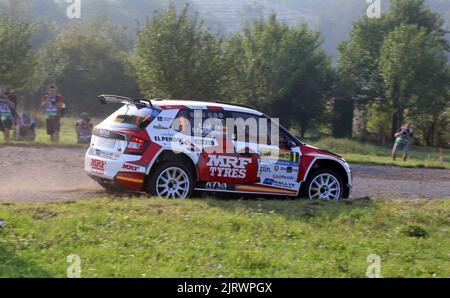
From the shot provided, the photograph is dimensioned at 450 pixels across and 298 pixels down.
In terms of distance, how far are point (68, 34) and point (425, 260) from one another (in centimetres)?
4189

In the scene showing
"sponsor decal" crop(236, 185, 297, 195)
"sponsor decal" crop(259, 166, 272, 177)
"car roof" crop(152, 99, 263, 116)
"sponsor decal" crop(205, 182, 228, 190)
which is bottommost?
"sponsor decal" crop(236, 185, 297, 195)

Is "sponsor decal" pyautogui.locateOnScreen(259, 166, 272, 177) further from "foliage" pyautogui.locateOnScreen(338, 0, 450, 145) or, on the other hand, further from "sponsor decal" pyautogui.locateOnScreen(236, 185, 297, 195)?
"foliage" pyautogui.locateOnScreen(338, 0, 450, 145)

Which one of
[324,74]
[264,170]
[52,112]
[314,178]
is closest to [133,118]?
[264,170]

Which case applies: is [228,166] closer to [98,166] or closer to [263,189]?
[263,189]

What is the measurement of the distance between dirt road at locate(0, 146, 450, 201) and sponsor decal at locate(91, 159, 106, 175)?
49 cm

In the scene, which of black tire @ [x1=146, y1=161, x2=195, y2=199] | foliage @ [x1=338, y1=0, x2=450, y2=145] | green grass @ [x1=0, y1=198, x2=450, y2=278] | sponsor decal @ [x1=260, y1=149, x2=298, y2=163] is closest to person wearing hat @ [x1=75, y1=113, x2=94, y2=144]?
black tire @ [x1=146, y1=161, x2=195, y2=199]

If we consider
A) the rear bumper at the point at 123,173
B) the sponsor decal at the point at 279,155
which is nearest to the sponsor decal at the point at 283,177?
the sponsor decal at the point at 279,155

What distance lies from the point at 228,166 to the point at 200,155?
1.65 feet

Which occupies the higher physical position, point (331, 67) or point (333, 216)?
point (331, 67)

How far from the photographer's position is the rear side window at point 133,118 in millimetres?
10461

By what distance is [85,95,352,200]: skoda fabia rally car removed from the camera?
33.7ft

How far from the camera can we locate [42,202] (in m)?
9.42
